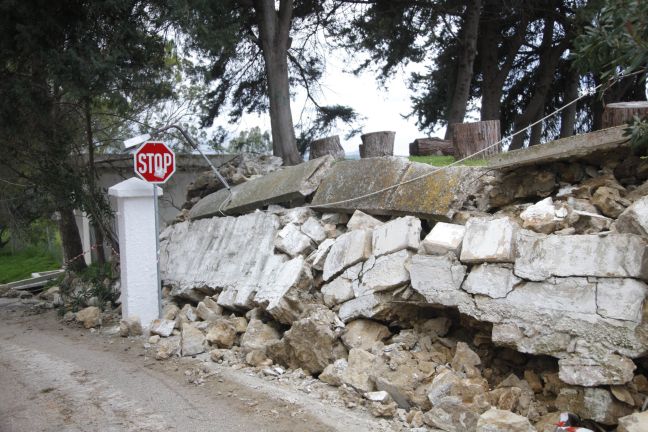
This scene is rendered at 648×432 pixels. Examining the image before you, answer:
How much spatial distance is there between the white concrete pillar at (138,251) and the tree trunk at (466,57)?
6.89 meters

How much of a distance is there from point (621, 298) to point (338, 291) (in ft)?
8.34

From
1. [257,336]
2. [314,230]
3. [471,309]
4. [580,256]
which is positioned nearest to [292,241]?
[314,230]

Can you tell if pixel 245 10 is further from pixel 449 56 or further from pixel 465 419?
pixel 465 419

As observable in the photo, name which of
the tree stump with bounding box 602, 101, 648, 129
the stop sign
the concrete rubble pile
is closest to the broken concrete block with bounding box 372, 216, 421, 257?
the concrete rubble pile

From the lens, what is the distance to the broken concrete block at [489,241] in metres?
4.43

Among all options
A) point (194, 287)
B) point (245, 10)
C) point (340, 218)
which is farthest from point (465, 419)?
point (245, 10)

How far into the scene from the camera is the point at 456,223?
5246 millimetres

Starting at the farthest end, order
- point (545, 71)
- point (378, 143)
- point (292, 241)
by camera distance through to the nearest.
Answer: point (545, 71), point (378, 143), point (292, 241)

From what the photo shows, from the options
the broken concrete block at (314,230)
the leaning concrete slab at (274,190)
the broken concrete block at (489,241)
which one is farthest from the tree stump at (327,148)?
the broken concrete block at (489,241)

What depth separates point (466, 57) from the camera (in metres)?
12.3

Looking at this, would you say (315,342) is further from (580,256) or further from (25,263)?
(25,263)

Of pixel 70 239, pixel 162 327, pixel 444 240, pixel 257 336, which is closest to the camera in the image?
pixel 444 240

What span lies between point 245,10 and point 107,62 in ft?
14.4

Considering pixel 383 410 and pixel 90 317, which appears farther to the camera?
pixel 90 317
